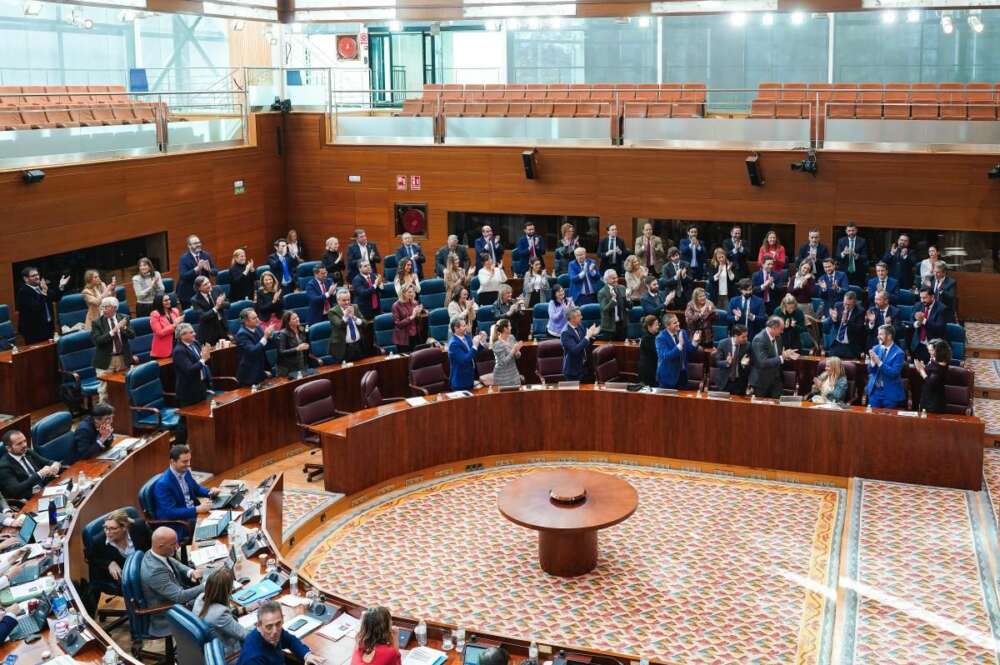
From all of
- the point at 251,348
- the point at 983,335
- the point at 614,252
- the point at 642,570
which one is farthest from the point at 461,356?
the point at 983,335

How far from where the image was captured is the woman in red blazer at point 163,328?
36.7 ft

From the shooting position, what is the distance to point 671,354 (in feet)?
35.8

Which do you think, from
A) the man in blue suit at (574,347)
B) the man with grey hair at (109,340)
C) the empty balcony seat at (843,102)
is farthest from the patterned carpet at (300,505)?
the empty balcony seat at (843,102)

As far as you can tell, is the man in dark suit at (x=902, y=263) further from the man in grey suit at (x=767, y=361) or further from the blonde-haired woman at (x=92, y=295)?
the blonde-haired woman at (x=92, y=295)

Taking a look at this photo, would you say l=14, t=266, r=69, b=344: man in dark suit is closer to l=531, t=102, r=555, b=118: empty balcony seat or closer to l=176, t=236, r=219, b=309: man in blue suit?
l=176, t=236, r=219, b=309: man in blue suit

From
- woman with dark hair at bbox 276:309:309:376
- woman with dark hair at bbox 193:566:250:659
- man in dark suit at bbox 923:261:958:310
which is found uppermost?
man in dark suit at bbox 923:261:958:310

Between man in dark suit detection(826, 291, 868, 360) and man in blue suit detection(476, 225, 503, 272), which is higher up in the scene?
man in blue suit detection(476, 225, 503, 272)

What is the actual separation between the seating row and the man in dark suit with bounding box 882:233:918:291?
2159mm

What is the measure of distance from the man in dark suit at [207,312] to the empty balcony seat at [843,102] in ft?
29.5

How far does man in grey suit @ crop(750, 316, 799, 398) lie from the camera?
10.7 metres

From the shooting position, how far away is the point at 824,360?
10773mm

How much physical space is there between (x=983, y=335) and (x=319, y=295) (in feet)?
28.1

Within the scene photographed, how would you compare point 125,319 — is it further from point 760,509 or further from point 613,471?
point 760,509

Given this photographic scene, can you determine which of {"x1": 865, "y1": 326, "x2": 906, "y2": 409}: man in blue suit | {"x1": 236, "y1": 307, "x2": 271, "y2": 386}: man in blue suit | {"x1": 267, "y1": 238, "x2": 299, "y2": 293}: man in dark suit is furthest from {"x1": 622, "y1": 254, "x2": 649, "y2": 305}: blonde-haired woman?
{"x1": 267, "y1": 238, "x2": 299, "y2": 293}: man in dark suit
